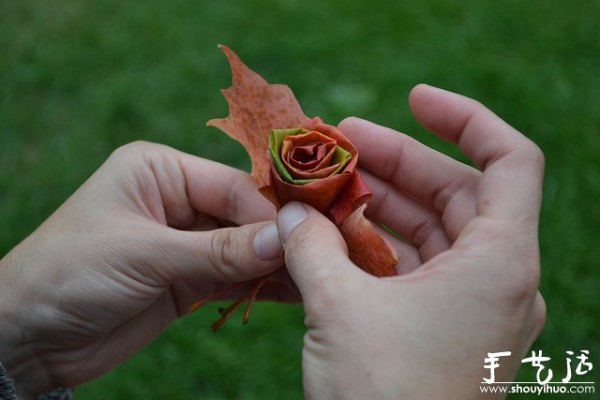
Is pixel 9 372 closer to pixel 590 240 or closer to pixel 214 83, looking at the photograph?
pixel 214 83

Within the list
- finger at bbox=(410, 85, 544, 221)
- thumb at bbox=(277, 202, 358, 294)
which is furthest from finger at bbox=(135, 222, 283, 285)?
finger at bbox=(410, 85, 544, 221)

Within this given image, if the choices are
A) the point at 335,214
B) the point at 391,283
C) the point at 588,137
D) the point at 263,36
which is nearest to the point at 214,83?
the point at 263,36

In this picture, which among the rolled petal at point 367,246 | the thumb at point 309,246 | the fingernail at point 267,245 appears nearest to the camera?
the thumb at point 309,246

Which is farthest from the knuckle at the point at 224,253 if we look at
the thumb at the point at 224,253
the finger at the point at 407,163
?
the finger at the point at 407,163

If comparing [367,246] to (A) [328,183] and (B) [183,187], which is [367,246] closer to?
(A) [328,183]

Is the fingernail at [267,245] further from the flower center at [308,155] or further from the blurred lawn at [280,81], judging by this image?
the blurred lawn at [280,81]

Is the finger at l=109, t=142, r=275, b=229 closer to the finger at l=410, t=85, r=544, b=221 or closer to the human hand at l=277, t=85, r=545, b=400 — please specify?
the human hand at l=277, t=85, r=545, b=400

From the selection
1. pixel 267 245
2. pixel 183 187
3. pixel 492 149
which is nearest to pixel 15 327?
pixel 183 187
